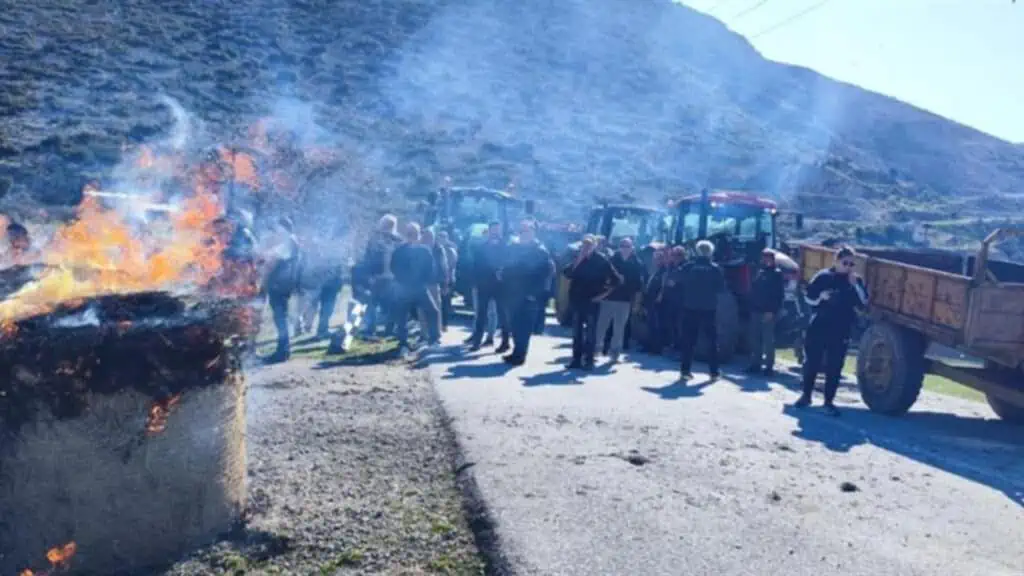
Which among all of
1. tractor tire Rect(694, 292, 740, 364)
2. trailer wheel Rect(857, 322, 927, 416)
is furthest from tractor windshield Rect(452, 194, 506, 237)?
trailer wheel Rect(857, 322, 927, 416)

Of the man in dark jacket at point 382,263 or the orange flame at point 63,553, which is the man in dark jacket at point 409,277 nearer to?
the man in dark jacket at point 382,263

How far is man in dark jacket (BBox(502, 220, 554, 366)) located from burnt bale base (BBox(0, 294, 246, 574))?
22.9 feet

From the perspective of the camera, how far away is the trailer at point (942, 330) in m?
9.61

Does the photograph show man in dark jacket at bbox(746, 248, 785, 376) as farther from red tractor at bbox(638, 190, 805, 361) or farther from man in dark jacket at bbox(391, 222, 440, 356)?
man in dark jacket at bbox(391, 222, 440, 356)

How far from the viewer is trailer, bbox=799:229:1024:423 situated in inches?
378

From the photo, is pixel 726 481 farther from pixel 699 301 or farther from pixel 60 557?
pixel 699 301

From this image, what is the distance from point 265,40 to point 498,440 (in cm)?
5055

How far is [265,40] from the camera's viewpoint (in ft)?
177

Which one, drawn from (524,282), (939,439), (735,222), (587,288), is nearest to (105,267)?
(524,282)

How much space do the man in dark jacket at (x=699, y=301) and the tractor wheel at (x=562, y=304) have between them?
506cm

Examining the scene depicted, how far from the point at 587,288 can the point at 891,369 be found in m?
3.93

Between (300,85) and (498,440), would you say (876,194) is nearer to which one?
(300,85)

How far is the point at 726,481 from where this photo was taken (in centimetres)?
721

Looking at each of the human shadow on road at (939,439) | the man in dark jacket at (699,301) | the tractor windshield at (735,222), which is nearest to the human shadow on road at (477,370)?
the man in dark jacket at (699,301)
